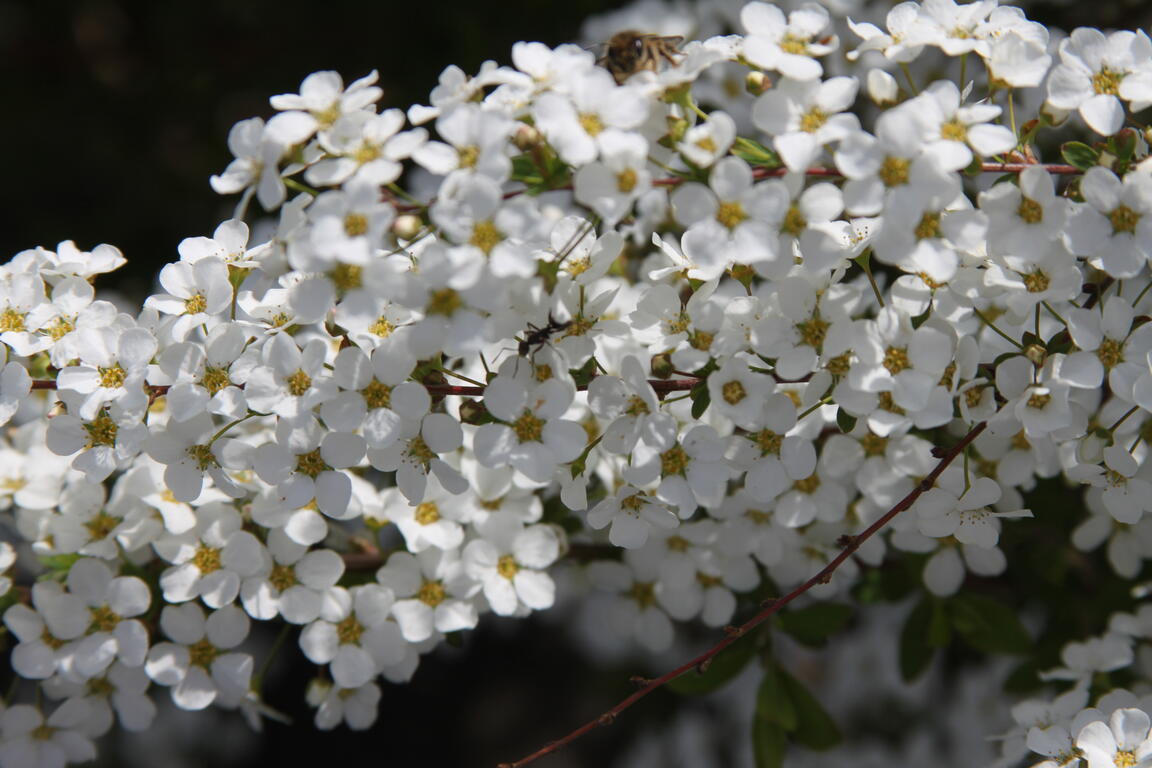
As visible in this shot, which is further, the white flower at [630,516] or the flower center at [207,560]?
the flower center at [207,560]

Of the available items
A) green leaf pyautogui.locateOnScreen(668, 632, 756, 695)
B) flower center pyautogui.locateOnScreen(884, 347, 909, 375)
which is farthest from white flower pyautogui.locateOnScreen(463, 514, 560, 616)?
flower center pyautogui.locateOnScreen(884, 347, 909, 375)

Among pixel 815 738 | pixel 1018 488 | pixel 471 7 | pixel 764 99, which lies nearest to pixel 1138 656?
pixel 1018 488

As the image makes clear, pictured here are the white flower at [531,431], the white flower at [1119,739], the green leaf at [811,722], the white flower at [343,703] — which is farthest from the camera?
the green leaf at [811,722]

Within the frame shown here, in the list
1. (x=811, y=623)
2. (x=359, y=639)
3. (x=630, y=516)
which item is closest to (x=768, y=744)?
(x=811, y=623)

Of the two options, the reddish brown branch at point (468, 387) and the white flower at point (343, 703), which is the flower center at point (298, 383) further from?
the white flower at point (343, 703)

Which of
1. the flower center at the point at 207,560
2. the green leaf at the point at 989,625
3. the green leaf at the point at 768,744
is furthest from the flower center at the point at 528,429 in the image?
the green leaf at the point at 989,625

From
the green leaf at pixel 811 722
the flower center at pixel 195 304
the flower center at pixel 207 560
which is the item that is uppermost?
the flower center at pixel 195 304

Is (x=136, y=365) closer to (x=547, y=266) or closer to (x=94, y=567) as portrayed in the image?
(x=94, y=567)

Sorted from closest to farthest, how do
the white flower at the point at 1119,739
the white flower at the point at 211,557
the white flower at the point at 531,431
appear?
1. the white flower at the point at 531,431
2. the white flower at the point at 1119,739
3. the white flower at the point at 211,557
